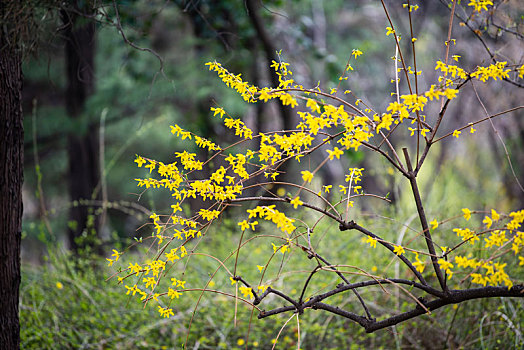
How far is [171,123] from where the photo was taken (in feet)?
22.5

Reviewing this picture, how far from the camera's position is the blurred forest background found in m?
2.97

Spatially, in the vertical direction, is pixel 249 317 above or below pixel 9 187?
below

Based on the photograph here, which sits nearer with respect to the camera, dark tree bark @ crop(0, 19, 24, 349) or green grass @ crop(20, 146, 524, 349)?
dark tree bark @ crop(0, 19, 24, 349)

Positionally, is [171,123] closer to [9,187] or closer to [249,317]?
[249,317]

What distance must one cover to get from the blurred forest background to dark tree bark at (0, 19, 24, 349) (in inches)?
10.9

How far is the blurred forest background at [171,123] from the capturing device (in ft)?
9.76

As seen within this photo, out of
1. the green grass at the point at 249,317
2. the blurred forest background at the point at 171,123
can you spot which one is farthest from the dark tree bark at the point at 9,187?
the green grass at the point at 249,317

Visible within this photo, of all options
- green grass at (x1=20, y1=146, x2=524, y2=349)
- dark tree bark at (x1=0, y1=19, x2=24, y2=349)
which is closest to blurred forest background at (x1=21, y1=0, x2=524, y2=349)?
green grass at (x1=20, y1=146, x2=524, y2=349)

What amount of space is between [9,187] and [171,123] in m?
4.59

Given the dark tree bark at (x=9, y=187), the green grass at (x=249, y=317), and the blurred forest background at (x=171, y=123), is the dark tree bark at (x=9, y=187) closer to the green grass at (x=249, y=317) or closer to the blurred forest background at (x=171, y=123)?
the blurred forest background at (x=171, y=123)

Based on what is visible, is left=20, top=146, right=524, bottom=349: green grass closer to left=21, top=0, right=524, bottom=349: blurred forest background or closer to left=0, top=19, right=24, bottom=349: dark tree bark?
left=21, top=0, right=524, bottom=349: blurred forest background

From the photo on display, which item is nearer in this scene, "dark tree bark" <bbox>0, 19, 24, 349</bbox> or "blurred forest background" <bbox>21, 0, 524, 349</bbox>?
"dark tree bark" <bbox>0, 19, 24, 349</bbox>

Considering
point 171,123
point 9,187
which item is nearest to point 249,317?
point 9,187

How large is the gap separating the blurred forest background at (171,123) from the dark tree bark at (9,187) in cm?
28
